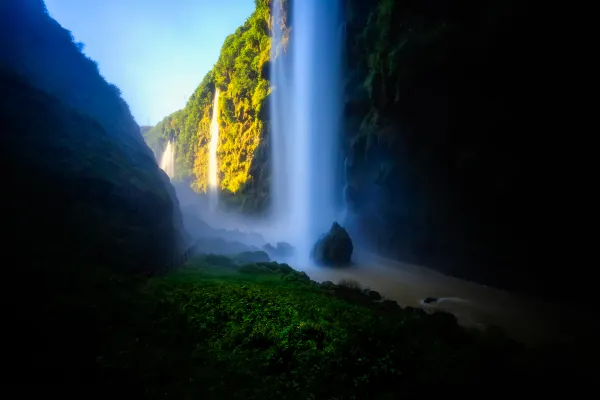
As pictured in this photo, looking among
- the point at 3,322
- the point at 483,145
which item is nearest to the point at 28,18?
the point at 3,322

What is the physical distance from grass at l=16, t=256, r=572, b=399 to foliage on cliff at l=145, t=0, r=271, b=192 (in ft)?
127

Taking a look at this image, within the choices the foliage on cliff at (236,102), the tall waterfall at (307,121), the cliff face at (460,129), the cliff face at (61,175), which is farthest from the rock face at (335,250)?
the foliage on cliff at (236,102)

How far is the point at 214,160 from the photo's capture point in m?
62.9

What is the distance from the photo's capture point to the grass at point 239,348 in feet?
18.2

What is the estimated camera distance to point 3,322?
5250 mm

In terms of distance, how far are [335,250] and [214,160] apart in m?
46.1

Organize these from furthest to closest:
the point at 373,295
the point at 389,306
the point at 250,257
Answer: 1. the point at 250,257
2. the point at 373,295
3. the point at 389,306

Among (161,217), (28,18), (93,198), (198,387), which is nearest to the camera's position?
(198,387)

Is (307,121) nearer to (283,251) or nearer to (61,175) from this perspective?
(283,251)

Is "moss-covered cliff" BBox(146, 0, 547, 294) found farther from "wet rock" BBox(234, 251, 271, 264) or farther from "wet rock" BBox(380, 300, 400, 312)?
"wet rock" BBox(234, 251, 271, 264)

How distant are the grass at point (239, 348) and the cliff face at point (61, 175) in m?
2.99

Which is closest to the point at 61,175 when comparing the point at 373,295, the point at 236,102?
the point at 373,295

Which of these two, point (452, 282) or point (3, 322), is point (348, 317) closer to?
point (3, 322)

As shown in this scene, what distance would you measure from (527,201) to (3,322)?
18727 mm
